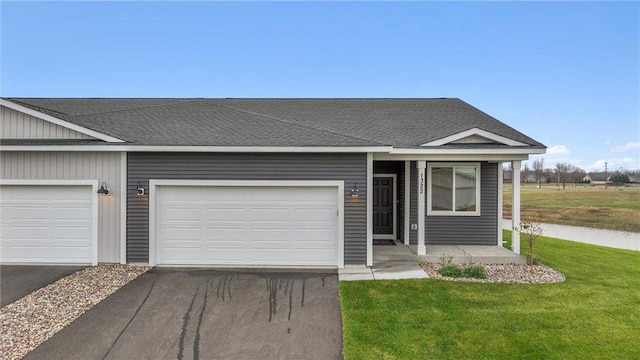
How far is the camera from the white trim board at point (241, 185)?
258 inches

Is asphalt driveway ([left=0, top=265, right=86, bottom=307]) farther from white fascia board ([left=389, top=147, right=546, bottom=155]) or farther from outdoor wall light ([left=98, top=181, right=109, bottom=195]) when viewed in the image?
white fascia board ([left=389, top=147, right=546, bottom=155])

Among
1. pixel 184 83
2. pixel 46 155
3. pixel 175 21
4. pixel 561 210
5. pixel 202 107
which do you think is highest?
pixel 175 21

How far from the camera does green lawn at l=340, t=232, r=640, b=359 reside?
345 centimetres

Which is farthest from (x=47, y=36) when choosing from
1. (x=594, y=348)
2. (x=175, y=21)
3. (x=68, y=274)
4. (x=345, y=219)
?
(x=594, y=348)

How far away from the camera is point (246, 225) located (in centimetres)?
665

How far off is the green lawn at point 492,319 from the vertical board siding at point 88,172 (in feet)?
17.4

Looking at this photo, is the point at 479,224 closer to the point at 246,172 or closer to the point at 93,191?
the point at 246,172

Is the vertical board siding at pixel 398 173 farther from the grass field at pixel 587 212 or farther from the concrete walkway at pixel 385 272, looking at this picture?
the grass field at pixel 587 212

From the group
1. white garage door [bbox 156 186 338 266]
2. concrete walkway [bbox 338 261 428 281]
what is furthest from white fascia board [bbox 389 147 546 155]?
concrete walkway [bbox 338 261 428 281]

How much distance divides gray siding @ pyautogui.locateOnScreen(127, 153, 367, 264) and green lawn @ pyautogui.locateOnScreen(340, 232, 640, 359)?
1512 millimetres

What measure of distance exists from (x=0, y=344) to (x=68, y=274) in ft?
9.13

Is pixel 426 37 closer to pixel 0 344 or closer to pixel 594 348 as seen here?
pixel 594 348

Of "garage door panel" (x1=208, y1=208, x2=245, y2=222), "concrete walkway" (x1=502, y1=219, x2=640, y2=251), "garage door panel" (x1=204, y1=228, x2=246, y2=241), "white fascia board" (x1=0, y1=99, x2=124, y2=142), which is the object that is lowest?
"concrete walkway" (x1=502, y1=219, x2=640, y2=251)

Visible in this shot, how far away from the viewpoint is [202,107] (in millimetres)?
9703
